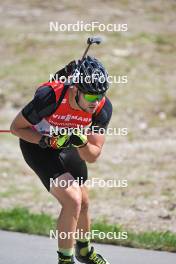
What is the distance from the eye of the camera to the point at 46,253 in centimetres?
681

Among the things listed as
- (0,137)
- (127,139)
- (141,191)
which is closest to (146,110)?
(127,139)

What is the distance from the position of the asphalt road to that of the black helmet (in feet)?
6.01

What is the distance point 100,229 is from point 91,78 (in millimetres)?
2620

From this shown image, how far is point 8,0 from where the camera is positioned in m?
21.0

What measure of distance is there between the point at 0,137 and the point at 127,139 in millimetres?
2325

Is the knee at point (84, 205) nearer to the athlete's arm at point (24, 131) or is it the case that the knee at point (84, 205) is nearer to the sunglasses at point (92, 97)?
the athlete's arm at point (24, 131)

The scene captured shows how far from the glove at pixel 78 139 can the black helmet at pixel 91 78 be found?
341mm

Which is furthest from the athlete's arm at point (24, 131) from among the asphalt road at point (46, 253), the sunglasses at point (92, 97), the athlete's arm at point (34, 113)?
the asphalt road at point (46, 253)

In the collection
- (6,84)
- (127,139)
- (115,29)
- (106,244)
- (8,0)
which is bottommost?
(106,244)

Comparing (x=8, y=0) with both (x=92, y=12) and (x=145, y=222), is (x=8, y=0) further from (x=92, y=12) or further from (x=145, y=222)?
(x=145, y=222)

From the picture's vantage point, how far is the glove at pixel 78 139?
5496 mm

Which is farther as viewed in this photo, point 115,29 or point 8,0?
point 8,0

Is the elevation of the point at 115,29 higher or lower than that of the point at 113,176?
higher

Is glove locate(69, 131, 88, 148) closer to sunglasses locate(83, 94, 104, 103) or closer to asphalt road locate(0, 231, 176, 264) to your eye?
sunglasses locate(83, 94, 104, 103)
